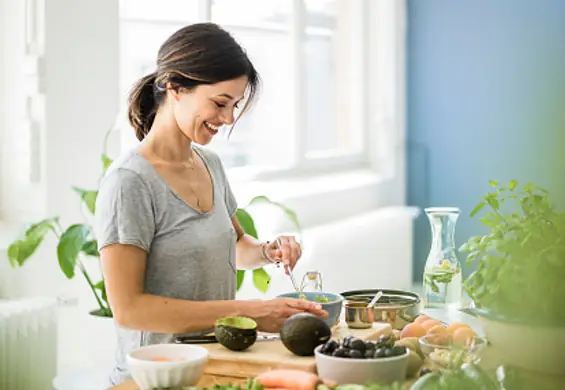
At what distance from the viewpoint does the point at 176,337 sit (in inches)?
67.4

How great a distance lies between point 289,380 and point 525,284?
75 centimetres

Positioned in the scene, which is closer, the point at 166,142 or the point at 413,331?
the point at 413,331

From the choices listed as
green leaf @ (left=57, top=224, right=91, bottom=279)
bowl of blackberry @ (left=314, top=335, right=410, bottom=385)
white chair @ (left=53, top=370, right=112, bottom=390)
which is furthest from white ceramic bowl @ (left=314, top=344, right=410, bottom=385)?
green leaf @ (left=57, top=224, right=91, bottom=279)

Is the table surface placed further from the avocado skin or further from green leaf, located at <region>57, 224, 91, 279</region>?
green leaf, located at <region>57, 224, 91, 279</region>

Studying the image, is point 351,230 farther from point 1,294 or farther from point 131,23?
point 1,294

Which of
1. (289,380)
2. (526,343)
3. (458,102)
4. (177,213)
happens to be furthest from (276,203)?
(458,102)

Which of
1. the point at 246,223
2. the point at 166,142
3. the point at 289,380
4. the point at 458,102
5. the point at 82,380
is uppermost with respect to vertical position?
the point at 458,102

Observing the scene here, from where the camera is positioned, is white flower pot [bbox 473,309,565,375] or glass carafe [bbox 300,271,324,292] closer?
white flower pot [bbox 473,309,565,375]

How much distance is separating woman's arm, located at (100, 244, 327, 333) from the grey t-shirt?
0.02 m

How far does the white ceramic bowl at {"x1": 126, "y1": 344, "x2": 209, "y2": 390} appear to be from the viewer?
1358 mm

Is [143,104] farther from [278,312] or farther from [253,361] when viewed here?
[253,361]

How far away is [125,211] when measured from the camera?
67.5 inches

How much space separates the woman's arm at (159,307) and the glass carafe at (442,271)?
1.71 ft

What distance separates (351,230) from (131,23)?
1558mm
